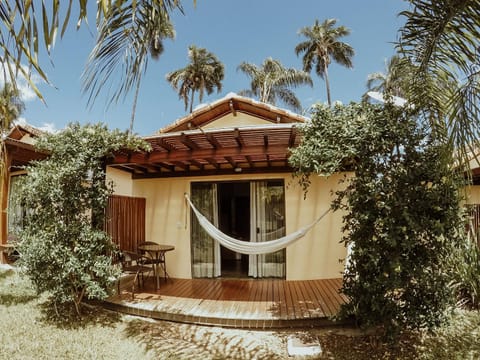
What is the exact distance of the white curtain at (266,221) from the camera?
20.4 feet

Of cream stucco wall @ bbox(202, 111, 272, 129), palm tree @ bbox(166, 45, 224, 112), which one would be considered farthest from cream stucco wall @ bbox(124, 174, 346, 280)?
palm tree @ bbox(166, 45, 224, 112)

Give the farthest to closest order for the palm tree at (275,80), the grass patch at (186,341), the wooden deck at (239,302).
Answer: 1. the palm tree at (275,80)
2. the wooden deck at (239,302)
3. the grass patch at (186,341)

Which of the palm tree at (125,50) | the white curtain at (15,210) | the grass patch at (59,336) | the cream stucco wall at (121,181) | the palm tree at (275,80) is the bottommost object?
the grass patch at (59,336)

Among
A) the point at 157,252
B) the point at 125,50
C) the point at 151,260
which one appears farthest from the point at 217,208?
the point at 125,50

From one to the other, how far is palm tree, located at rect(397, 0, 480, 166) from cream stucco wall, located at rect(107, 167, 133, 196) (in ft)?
17.8

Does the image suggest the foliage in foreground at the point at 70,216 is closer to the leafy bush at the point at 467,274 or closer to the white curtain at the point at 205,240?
the white curtain at the point at 205,240

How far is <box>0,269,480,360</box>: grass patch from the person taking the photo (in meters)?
3.37

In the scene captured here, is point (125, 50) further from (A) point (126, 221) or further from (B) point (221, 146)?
(A) point (126, 221)

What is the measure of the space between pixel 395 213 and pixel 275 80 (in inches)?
610

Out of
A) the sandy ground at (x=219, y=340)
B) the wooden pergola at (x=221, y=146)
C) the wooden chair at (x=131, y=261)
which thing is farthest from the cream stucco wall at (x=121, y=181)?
the sandy ground at (x=219, y=340)

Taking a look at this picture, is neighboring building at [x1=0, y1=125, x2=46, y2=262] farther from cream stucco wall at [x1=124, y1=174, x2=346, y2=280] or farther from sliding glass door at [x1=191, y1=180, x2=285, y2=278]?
sliding glass door at [x1=191, y1=180, x2=285, y2=278]

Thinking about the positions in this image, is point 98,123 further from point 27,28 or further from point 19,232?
point 27,28

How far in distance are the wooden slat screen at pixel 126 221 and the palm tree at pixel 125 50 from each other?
160 inches

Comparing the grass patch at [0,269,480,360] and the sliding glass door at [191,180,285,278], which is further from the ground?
the sliding glass door at [191,180,285,278]
